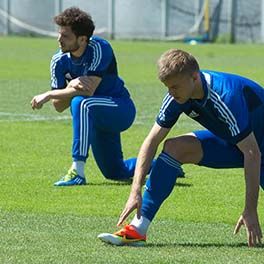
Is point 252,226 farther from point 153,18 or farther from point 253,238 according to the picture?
point 153,18

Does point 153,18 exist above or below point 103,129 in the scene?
below

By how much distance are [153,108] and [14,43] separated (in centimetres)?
1997

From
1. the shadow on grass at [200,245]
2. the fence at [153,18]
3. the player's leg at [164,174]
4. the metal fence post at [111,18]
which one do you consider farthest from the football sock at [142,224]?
the metal fence post at [111,18]

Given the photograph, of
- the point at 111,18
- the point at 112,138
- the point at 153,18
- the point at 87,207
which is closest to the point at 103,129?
the point at 112,138

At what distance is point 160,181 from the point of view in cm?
783

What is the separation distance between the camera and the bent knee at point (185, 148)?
309 inches

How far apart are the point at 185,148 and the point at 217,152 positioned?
268 mm

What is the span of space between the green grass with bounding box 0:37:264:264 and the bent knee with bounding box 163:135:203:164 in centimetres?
56

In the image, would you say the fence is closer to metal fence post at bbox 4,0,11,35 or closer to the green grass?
metal fence post at bbox 4,0,11,35

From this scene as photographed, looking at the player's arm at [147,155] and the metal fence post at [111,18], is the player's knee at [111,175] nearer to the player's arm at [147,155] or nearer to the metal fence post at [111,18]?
the player's arm at [147,155]

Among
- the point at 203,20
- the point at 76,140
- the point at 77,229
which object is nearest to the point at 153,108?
Answer: the point at 76,140

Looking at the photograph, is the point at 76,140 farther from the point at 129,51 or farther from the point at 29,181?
the point at 129,51

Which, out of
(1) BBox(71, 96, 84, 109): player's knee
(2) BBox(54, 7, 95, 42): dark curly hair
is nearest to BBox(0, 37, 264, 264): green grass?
(1) BBox(71, 96, 84, 109): player's knee

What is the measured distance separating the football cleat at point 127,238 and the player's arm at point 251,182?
699 mm
